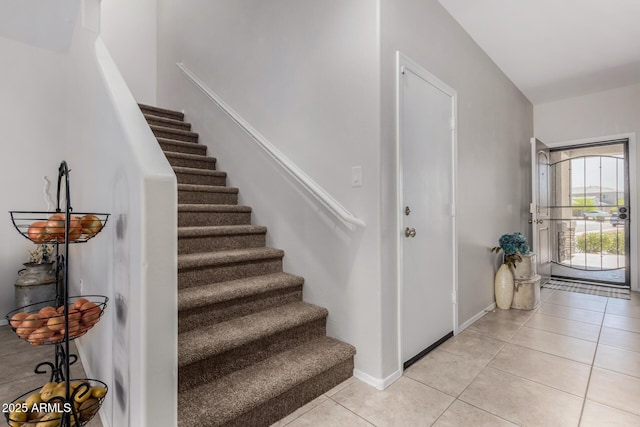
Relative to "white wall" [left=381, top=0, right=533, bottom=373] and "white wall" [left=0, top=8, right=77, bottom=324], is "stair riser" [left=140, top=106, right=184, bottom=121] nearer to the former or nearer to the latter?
"white wall" [left=0, top=8, right=77, bottom=324]

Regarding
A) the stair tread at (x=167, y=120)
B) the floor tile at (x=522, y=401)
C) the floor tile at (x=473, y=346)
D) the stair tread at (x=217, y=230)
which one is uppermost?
the stair tread at (x=167, y=120)

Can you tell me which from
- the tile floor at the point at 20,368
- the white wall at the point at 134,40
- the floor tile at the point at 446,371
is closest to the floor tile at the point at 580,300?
the floor tile at the point at 446,371

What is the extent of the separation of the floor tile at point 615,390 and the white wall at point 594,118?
3.05 meters

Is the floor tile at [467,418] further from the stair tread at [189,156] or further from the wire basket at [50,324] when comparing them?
the stair tread at [189,156]

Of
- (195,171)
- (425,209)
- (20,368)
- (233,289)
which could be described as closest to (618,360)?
(425,209)

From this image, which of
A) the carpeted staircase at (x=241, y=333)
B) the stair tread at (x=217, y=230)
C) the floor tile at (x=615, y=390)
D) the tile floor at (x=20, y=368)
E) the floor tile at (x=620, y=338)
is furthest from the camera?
the floor tile at (x=620, y=338)

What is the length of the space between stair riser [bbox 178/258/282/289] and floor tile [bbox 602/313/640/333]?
305cm

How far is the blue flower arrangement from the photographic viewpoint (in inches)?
134

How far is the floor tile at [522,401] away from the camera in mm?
1639

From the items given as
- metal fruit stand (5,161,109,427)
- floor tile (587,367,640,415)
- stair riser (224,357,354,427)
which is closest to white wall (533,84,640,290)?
floor tile (587,367,640,415)

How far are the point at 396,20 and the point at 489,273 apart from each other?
2.62 meters

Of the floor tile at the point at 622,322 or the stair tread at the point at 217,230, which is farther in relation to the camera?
the floor tile at the point at 622,322

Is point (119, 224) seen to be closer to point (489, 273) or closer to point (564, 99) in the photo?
point (489, 273)

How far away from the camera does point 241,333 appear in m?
1.80
